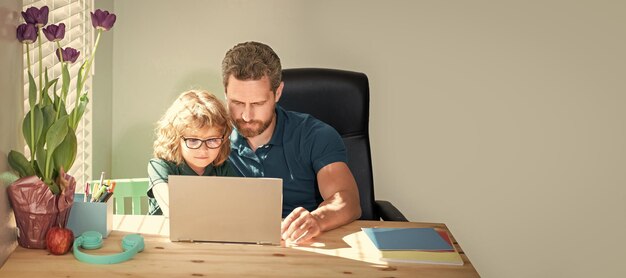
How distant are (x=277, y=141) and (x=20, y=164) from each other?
0.95 meters

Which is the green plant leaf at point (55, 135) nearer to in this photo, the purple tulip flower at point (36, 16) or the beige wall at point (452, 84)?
the purple tulip flower at point (36, 16)

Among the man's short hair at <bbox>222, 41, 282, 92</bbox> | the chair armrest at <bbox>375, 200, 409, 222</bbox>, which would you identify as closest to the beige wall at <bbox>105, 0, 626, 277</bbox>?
the chair armrest at <bbox>375, 200, 409, 222</bbox>

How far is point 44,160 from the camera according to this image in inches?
73.7

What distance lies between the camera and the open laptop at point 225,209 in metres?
1.87

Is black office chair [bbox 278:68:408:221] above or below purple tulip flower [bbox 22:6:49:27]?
below

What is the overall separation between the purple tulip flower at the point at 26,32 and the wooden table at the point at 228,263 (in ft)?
1.61

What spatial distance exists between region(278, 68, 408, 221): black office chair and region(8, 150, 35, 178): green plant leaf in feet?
3.51

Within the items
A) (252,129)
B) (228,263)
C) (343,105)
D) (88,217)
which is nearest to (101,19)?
(88,217)

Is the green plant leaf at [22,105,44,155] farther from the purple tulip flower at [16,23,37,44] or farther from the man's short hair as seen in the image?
the man's short hair

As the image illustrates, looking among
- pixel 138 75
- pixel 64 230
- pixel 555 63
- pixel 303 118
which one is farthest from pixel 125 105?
pixel 555 63

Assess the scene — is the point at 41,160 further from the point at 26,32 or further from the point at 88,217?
the point at 26,32

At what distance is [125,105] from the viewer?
337 cm

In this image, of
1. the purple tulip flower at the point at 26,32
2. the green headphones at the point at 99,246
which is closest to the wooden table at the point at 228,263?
the green headphones at the point at 99,246

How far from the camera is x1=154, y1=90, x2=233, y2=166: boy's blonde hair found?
2.21 metres
